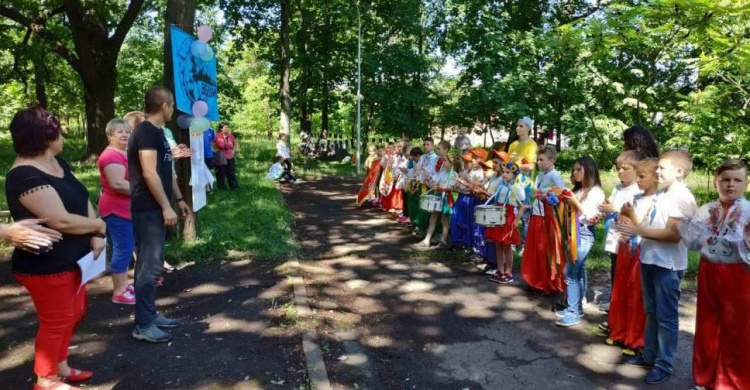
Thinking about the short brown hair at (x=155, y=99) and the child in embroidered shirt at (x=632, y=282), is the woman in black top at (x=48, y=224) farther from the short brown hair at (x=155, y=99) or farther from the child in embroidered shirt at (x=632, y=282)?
the child in embroidered shirt at (x=632, y=282)

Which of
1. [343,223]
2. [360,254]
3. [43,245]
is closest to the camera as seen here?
[43,245]

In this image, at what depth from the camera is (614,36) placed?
21.4ft

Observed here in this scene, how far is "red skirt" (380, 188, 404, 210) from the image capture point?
36.6 feet

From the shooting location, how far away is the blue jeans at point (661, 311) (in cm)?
391

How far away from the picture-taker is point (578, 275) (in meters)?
5.13

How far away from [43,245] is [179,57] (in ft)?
14.9

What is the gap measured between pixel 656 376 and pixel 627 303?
0.75 metres

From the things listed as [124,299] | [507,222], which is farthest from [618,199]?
[124,299]

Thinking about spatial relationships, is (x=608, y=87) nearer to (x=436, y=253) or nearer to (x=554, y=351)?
(x=436, y=253)

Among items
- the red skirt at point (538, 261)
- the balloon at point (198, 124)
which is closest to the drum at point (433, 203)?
the red skirt at point (538, 261)

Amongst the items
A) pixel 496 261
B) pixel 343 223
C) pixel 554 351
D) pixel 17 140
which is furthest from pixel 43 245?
pixel 343 223

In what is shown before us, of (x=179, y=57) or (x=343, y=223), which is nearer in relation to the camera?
(x=179, y=57)

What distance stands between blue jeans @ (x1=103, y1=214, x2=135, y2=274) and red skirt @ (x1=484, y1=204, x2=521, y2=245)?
4156mm

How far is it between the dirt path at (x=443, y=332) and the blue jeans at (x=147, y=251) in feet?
5.16
